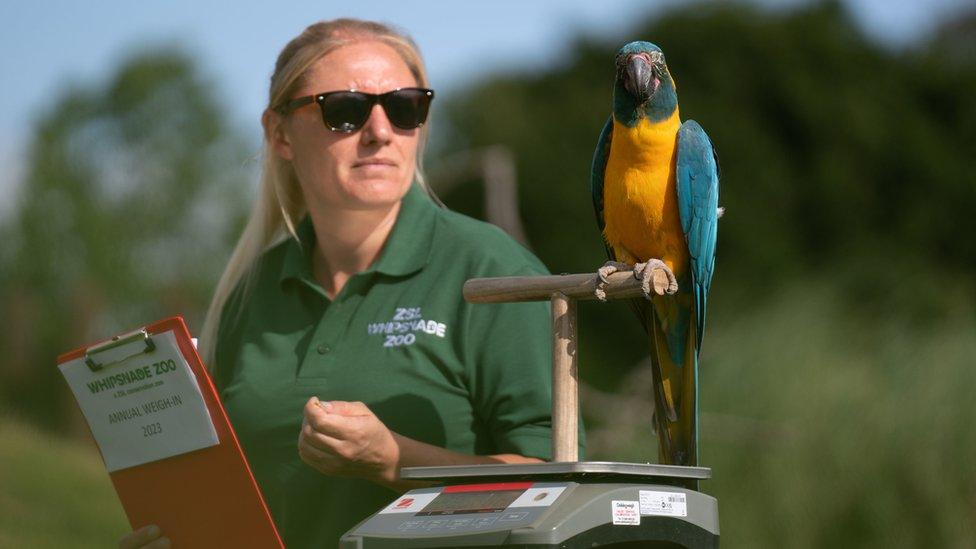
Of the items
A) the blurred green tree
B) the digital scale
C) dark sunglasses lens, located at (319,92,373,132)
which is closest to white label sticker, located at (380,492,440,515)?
the digital scale

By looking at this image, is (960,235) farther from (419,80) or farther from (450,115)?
(419,80)

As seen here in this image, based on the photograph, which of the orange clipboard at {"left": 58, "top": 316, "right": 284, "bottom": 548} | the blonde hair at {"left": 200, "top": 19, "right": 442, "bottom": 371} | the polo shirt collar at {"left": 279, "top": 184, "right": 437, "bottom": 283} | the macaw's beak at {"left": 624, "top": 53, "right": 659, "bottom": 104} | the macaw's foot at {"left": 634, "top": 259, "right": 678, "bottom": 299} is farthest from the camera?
the blonde hair at {"left": 200, "top": 19, "right": 442, "bottom": 371}

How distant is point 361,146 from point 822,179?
58.7ft

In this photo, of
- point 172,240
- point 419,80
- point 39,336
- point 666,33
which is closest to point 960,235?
point 666,33

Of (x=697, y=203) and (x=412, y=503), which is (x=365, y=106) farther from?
(x=412, y=503)

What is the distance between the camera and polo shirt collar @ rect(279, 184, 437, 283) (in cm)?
248

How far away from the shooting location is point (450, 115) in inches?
868

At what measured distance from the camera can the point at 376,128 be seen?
2523mm

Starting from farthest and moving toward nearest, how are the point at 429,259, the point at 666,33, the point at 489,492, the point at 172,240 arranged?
the point at 666,33 < the point at 172,240 < the point at 429,259 < the point at 489,492

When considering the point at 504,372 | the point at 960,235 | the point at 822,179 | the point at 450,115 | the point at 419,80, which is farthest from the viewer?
the point at 450,115

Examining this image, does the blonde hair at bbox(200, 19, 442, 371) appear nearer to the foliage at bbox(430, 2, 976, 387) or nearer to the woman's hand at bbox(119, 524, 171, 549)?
the woman's hand at bbox(119, 524, 171, 549)

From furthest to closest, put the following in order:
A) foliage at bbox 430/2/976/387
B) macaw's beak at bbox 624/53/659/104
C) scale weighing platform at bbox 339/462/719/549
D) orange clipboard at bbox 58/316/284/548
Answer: foliage at bbox 430/2/976/387
macaw's beak at bbox 624/53/659/104
orange clipboard at bbox 58/316/284/548
scale weighing platform at bbox 339/462/719/549

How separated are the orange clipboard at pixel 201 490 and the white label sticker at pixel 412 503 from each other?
221 millimetres

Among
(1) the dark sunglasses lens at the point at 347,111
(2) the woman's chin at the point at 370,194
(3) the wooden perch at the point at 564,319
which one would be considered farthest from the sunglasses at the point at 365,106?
(3) the wooden perch at the point at 564,319
